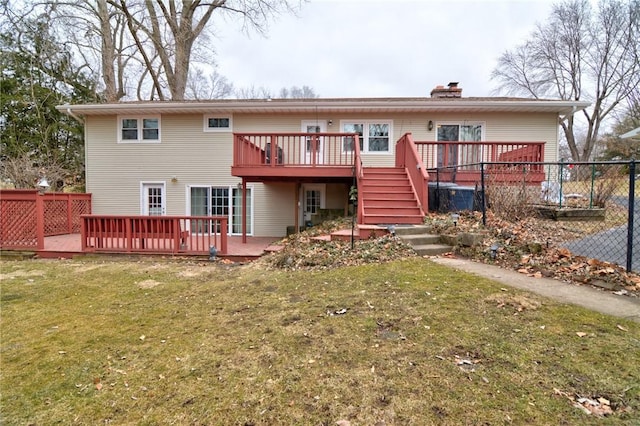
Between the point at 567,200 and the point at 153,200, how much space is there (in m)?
13.0

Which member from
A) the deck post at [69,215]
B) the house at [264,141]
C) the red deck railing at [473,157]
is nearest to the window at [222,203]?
the house at [264,141]

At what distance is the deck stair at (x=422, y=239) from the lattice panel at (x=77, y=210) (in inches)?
430

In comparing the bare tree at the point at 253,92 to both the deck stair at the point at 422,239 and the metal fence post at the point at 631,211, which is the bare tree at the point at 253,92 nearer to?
the deck stair at the point at 422,239

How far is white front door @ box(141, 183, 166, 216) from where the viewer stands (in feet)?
Answer: 37.8

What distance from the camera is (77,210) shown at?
11.2 meters

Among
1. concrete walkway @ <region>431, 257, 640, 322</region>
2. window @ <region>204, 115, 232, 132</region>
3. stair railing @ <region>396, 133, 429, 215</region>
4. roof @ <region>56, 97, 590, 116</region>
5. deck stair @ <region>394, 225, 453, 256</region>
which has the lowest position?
concrete walkway @ <region>431, 257, 640, 322</region>

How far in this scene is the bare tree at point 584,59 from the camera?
71.5 feet

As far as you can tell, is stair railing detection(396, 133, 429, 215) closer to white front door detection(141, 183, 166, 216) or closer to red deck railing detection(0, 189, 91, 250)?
white front door detection(141, 183, 166, 216)

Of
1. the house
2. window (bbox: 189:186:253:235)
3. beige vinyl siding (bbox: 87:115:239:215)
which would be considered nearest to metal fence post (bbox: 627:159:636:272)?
the house

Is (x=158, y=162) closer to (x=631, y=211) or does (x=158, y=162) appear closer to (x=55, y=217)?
(x=55, y=217)

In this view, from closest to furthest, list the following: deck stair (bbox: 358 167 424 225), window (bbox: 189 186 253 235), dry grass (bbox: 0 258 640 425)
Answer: dry grass (bbox: 0 258 640 425), deck stair (bbox: 358 167 424 225), window (bbox: 189 186 253 235)

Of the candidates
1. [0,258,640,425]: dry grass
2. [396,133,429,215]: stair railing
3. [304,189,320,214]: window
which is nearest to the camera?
[0,258,640,425]: dry grass

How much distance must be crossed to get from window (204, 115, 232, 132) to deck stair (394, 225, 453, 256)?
748 cm

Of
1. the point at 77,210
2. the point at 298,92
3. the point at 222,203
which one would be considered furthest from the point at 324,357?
the point at 298,92
